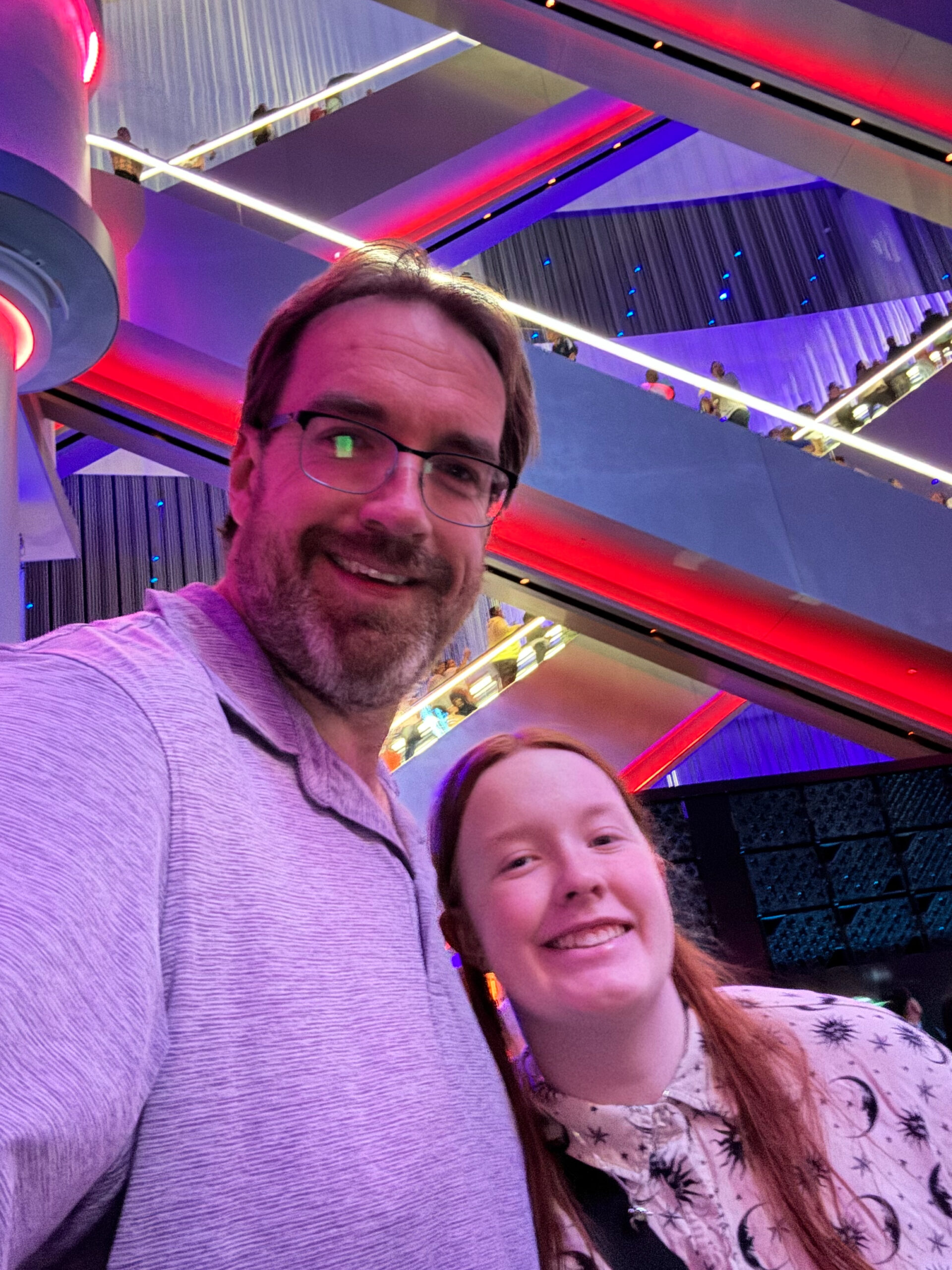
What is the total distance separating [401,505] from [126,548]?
44.7ft

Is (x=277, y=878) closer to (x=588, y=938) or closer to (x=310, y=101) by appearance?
(x=588, y=938)

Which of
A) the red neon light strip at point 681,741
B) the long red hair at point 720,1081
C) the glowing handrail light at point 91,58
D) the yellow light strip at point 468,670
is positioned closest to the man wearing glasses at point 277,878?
the long red hair at point 720,1081

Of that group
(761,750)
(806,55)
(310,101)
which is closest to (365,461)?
(806,55)

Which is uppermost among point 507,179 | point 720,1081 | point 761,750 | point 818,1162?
point 507,179

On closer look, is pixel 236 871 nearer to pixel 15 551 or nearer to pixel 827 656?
pixel 15 551

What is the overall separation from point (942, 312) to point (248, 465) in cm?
1554

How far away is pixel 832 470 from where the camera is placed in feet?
17.9

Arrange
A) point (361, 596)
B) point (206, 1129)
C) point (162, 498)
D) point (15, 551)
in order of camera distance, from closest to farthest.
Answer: point (206, 1129) → point (361, 596) → point (15, 551) → point (162, 498)

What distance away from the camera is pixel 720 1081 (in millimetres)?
1245

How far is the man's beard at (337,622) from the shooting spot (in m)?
0.99

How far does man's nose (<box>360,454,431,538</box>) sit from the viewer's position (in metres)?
1.03

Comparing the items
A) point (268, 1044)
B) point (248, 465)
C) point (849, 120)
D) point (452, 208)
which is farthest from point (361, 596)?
point (452, 208)

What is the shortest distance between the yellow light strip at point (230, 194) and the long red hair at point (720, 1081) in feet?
16.5

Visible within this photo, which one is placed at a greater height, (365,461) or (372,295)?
(372,295)
